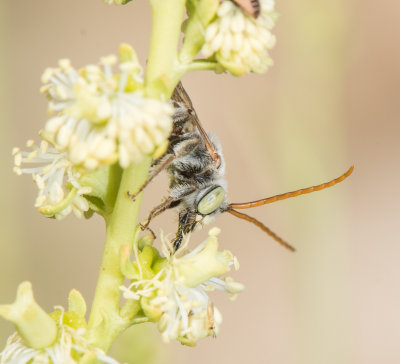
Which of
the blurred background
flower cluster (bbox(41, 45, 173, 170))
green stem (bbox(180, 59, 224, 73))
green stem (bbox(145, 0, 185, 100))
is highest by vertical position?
green stem (bbox(145, 0, 185, 100))

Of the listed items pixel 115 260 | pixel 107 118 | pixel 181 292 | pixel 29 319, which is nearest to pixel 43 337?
pixel 29 319

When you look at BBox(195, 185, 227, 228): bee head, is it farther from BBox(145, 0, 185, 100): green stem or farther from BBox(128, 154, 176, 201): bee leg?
BBox(145, 0, 185, 100): green stem

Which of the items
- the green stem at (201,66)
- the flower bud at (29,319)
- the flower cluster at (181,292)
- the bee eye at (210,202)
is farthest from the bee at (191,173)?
the flower bud at (29,319)

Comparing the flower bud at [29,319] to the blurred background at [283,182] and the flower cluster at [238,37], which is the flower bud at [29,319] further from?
the blurred background at [283,182]

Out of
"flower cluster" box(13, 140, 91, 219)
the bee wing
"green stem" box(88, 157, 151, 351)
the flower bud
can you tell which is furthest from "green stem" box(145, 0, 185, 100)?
the flower bud

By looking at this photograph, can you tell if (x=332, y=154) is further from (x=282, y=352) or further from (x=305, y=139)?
(x=282, y=352)

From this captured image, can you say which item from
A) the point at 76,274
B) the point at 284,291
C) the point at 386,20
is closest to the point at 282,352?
the point at 284,291
